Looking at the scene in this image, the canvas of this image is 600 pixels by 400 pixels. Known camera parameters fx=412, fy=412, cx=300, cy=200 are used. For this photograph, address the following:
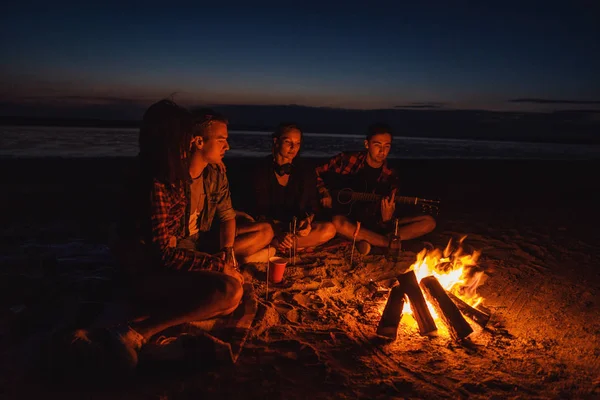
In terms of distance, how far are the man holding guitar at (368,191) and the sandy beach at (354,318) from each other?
30 cm

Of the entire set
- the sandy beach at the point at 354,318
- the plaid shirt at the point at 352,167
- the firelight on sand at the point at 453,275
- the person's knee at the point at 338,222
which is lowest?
the sandy beach at the point at 354,318

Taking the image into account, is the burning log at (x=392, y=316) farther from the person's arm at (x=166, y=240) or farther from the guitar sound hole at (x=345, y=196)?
the guitar sound hole at (x=345, y=196)

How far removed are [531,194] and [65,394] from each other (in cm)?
1125

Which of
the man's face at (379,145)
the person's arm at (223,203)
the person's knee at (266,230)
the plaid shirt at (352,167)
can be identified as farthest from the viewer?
the plaid shirt at (352,167)

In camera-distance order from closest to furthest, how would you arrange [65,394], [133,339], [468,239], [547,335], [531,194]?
1. [65,394]
2. [133,339]
3. [547,335]
4. [468,239]
5. [531,194]

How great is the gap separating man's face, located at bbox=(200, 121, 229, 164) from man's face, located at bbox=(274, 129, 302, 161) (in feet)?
5.20

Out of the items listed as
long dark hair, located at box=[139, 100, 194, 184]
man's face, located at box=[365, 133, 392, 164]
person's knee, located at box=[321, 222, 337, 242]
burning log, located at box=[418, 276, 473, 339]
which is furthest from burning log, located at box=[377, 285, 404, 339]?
man's face, located at box=[365, 133, 392, 164]

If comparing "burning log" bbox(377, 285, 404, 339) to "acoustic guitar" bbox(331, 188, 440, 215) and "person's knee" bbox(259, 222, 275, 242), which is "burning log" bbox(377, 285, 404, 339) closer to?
"person's knee" bbox(259, 222, 275, 242)

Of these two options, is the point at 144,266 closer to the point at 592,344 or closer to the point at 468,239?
the point at 592,344

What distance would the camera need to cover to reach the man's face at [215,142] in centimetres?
361

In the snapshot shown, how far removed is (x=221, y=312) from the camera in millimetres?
3338

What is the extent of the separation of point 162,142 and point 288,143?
234cm

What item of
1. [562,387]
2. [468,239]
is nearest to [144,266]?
[562,387]

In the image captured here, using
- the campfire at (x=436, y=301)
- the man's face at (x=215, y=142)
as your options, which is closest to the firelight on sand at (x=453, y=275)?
the campfire at (x=436, y=301)
